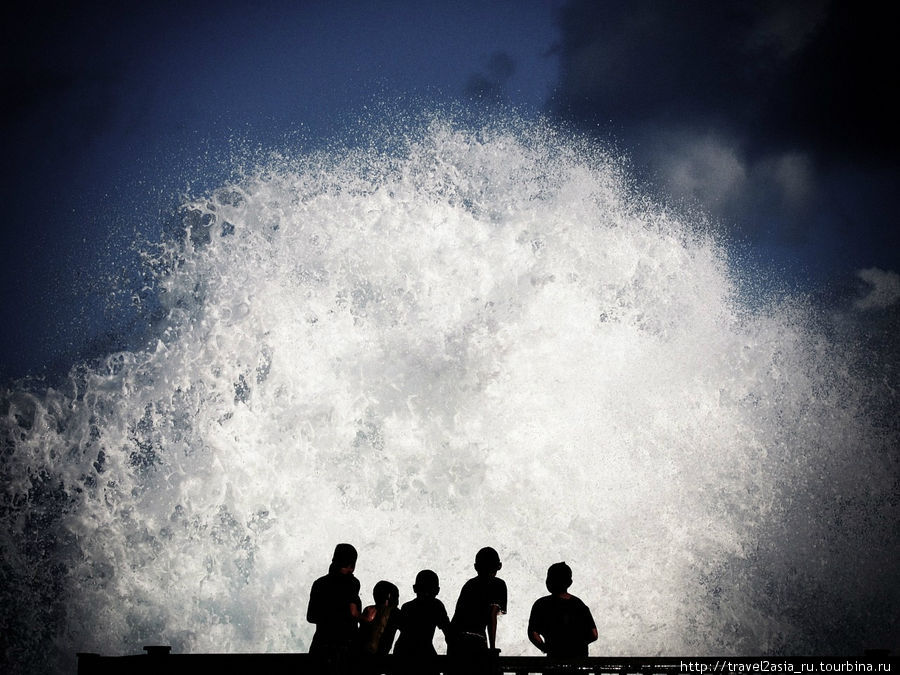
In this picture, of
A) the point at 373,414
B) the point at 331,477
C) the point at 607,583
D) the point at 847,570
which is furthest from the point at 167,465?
the point at 847,570

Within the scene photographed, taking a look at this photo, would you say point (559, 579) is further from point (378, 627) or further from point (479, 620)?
point (378, 627)

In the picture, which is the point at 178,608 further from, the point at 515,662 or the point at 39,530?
the point at 515,662

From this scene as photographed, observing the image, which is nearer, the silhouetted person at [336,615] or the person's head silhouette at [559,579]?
the silhouetted person at [336,615]

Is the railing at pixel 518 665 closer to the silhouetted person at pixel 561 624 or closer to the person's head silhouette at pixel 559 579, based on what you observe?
the silhouetted person at pixel 561 624

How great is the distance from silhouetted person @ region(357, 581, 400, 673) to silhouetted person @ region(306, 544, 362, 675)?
71 millimetres

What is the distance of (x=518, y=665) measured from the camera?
3.54 m

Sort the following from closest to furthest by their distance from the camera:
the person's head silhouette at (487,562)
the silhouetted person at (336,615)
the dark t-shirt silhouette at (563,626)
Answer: the silhouetted person at (336,615) → the dark t-shirt silhouette at (563,626) → the person's head silhouette at (487,562)

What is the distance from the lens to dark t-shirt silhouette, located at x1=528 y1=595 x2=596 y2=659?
12.3 feet

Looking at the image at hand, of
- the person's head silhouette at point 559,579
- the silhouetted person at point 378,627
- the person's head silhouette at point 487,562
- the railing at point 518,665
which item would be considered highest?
the person's head silhouette at point 487,562

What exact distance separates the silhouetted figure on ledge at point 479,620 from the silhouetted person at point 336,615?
2.16ft

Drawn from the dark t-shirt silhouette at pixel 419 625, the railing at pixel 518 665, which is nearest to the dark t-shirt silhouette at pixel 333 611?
the railing at pixel 518 665

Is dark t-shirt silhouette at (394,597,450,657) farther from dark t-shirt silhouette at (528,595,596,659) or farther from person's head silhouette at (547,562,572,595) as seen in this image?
person's head silhouette at (547,562,572,595)

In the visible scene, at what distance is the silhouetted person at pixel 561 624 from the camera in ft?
12.3

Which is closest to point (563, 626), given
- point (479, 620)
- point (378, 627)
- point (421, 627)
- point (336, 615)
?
point (479, 620)
